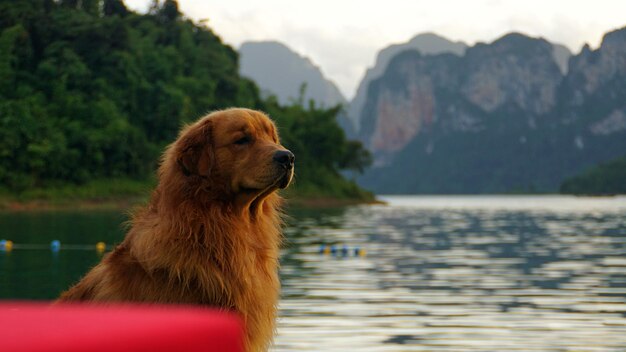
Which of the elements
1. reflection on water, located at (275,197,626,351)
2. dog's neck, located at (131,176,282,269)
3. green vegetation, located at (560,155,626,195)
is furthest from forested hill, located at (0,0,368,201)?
green vegetation, located at (560,155,626,195)

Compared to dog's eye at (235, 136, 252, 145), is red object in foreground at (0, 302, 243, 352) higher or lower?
lower

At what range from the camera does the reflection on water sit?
35.1ft

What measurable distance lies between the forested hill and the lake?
33749mm

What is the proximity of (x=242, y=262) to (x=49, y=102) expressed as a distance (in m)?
73.0

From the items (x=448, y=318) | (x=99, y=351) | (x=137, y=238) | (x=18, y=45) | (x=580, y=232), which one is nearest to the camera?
(x=99, y=351)

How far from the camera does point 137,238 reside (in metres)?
4.67

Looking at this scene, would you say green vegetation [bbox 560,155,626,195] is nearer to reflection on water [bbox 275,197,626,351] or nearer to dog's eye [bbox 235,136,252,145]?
reflection on water [bbox 275,197,626,351]

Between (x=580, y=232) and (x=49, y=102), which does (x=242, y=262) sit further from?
(x=49, y=102)

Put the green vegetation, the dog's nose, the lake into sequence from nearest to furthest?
the dog's nose
the lake
the green vegetation

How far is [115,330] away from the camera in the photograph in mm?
1300

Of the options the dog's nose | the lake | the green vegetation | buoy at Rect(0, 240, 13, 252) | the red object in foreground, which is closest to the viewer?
the red object in foreground

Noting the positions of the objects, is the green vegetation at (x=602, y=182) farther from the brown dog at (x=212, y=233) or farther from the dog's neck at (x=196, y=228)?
the dog's neck at (x=196, y=228)

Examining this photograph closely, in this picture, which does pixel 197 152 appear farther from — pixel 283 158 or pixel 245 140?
pixel 283 158

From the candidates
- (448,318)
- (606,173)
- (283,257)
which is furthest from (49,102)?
(606,173)
